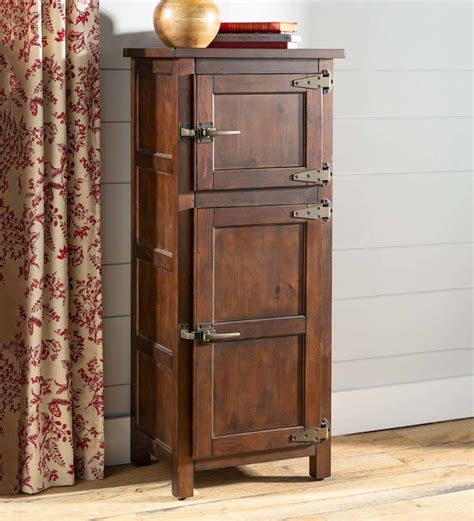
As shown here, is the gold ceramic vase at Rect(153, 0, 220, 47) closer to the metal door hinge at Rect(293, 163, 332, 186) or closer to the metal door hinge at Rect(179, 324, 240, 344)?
the metal door hinge at Rect(293, 163, 332, 186)

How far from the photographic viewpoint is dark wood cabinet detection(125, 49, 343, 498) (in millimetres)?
2818

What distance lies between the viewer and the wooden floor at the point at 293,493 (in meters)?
2.88

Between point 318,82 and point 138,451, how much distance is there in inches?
51.6

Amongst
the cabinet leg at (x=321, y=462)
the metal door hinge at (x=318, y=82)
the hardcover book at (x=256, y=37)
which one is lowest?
the cabinet leg at (x=321, y=462)

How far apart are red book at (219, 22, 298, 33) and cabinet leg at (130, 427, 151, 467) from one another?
4.25 ft

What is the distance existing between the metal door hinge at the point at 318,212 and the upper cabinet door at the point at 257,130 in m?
0.08

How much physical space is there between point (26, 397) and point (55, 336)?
200 millimetres

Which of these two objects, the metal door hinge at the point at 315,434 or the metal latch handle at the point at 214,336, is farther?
the metal door hinge at the point at 315,434

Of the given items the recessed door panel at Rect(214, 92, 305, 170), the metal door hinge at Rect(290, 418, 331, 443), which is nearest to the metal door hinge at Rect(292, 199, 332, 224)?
the recessed door panel at Rect(214, 92, 305, 170)

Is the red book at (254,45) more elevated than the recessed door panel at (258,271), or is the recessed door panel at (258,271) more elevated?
the red book at (254,45)

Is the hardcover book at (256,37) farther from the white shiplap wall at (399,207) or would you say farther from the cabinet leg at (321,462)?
the cabinet leg at (321,462)

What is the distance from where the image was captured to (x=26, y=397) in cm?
299

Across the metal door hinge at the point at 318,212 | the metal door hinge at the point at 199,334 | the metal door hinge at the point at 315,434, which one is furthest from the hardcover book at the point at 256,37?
the metal door hinge at the point at 315,434

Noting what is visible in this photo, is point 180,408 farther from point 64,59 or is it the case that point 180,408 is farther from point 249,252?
point 64,59
